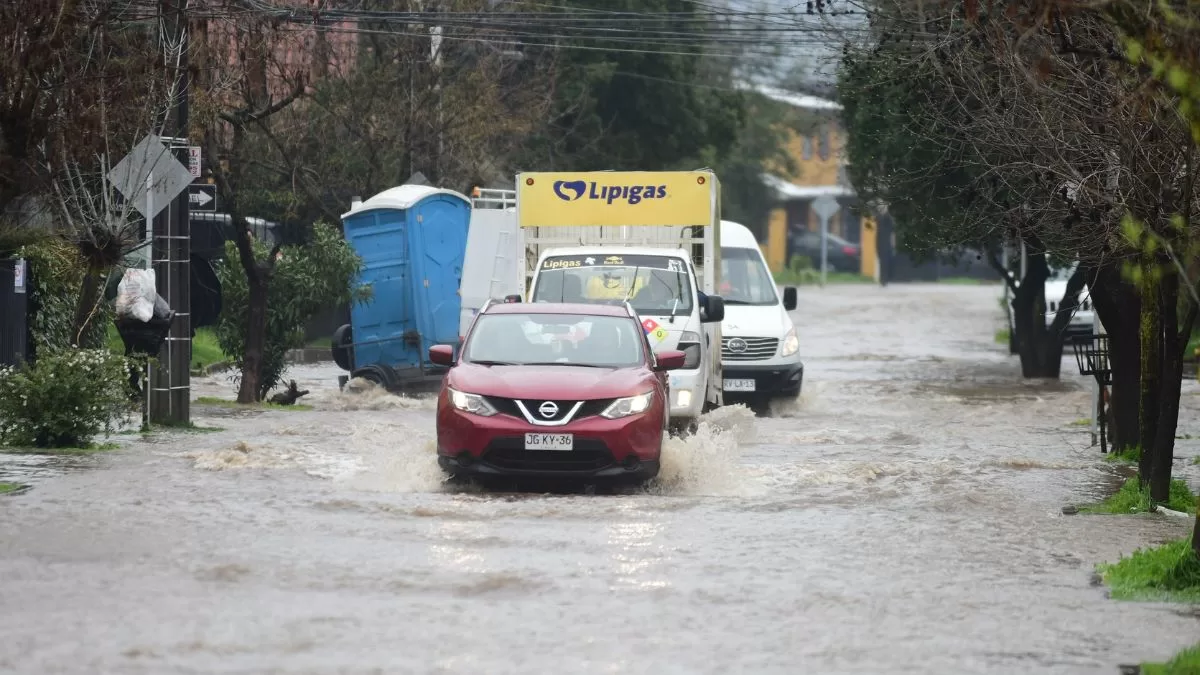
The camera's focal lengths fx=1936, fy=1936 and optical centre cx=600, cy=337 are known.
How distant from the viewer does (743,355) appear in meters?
23.8

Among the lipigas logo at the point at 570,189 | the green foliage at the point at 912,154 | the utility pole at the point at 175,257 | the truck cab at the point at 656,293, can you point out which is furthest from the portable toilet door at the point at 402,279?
the utility pole at the point at 175,257

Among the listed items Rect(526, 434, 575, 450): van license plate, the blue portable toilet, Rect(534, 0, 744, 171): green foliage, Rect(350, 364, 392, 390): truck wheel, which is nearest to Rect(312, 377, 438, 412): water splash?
Rect(350, 364, 392, 390): truck wheel

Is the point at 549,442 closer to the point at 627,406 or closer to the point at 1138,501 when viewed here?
the point at 627,406

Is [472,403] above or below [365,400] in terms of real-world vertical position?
above

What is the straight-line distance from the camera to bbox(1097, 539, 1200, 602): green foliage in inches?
388

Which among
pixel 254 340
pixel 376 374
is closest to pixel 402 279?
pixel 376 374

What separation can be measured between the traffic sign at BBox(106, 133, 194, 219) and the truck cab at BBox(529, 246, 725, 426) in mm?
3765

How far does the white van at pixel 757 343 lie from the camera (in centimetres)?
2373

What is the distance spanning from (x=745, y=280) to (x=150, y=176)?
9.40 m

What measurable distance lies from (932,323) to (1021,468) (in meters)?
33.1

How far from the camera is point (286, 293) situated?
25.3 meters

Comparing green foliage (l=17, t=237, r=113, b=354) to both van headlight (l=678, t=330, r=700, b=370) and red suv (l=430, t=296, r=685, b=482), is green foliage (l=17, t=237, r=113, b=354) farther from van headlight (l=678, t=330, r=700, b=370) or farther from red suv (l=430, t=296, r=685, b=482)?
red suv (l=430, t=296, r=685, b=482)

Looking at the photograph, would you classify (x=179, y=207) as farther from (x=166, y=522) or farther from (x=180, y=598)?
(x=180, y=598)

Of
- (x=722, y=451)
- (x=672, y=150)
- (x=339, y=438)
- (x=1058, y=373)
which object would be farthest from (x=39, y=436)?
(x=672, y=150)
